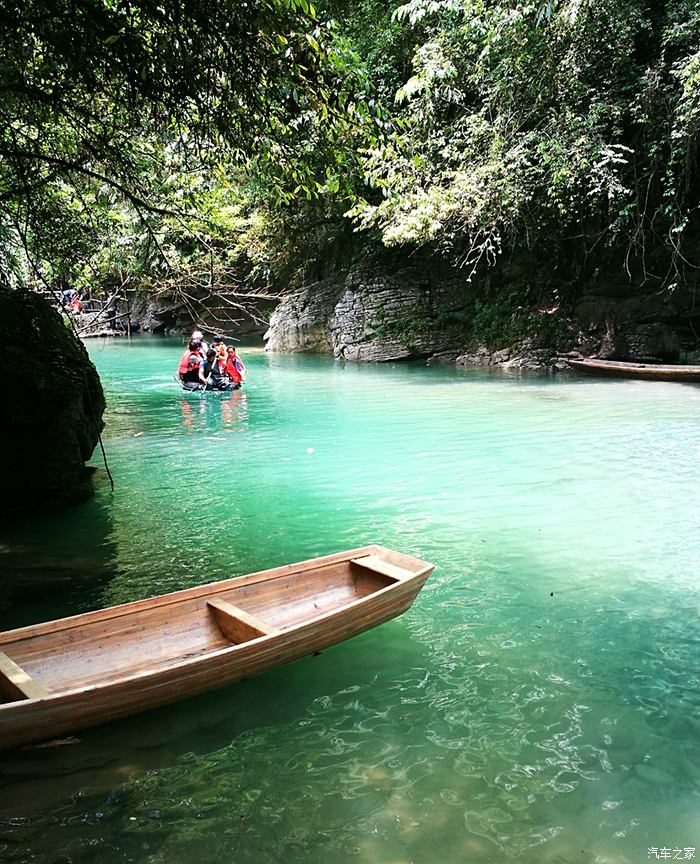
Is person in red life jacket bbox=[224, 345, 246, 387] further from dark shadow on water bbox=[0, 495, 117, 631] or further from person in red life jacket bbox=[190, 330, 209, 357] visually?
dark shadow on water bbox=[0, 495, 117, 631]

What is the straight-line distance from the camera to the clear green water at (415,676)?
2857 mm

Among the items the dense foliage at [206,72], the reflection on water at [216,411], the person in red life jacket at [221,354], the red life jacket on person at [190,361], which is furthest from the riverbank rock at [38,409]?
the person in red life jacket at [221,354]

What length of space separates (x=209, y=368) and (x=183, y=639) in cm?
1357

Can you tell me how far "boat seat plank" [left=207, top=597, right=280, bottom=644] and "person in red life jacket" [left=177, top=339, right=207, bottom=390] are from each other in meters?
13.0

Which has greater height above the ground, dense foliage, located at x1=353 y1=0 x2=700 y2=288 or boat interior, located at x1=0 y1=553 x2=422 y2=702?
dense foliage, located at x1=353 y1=0 x2=700 y2=288

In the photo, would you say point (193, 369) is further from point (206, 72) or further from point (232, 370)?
point (206, 72)

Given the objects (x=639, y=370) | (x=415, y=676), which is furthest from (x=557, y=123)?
(x=415, y=676)

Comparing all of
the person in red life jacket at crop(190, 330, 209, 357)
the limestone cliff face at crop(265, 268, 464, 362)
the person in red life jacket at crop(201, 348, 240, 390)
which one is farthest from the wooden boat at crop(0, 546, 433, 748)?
the limestone cliff face at crop(265, 268, 464, 362)

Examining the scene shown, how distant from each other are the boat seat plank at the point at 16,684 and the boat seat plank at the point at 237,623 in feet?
3.75

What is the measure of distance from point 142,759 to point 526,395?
1335 cm

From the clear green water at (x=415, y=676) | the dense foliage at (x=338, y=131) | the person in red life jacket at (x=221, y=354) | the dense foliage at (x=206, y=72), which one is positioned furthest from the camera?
the person in red life jacket at (x=221, y=354)

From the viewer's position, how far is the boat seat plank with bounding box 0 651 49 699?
10.3 ft

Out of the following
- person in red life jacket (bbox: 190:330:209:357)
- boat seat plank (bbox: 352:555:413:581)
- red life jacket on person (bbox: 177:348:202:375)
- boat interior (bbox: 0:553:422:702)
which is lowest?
boat interior (bbox: 0:553:422:702)

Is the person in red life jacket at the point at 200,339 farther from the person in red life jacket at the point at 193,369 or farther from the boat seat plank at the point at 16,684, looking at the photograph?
the boat seat plank at the point at 16,684
